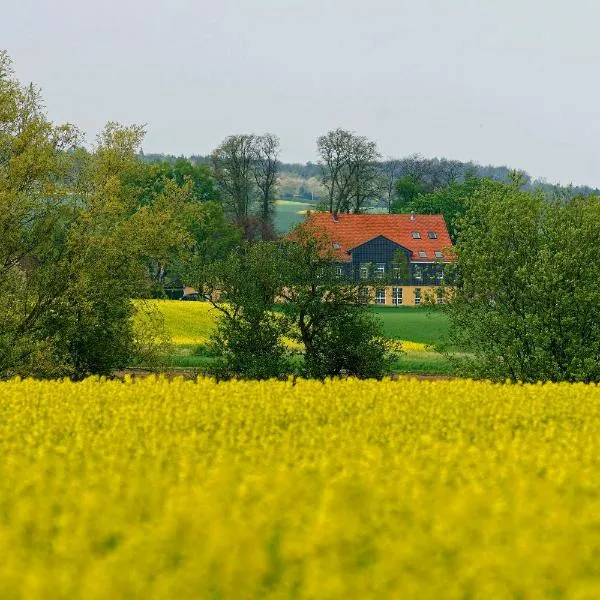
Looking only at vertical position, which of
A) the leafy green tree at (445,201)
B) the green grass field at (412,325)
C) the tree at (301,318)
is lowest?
the green grass field at (412,325)

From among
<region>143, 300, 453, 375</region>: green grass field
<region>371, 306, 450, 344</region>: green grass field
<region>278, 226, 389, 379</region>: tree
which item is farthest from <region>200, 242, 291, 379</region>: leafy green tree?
<region>371, 306, 450, 344</region>: green grass field

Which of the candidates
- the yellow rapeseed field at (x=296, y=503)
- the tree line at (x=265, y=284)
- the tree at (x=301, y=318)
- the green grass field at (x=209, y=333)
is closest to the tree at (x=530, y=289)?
the tree line at (x=265, y=284)

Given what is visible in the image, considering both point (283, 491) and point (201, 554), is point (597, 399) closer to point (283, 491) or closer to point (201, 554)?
point (283, 491)

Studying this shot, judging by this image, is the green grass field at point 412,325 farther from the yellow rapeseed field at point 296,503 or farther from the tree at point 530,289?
the yellow rapeseed field at point 296,503

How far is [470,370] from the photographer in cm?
3216

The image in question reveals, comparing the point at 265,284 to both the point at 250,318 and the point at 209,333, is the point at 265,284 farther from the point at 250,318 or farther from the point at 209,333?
the point at 209,333

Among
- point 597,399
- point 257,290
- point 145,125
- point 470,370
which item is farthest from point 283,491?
point 145,125

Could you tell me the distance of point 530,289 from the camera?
31.7m

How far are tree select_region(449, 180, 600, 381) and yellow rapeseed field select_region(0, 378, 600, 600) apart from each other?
14.7 meters

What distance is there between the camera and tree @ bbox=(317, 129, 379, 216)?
11481 centimetres

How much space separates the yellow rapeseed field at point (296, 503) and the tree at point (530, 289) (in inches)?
577

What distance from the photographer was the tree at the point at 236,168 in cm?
12044

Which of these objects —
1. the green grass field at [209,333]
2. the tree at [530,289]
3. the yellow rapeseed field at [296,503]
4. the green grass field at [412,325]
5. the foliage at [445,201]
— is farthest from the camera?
the foliage at [445,201]

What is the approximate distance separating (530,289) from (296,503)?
23.4 m
